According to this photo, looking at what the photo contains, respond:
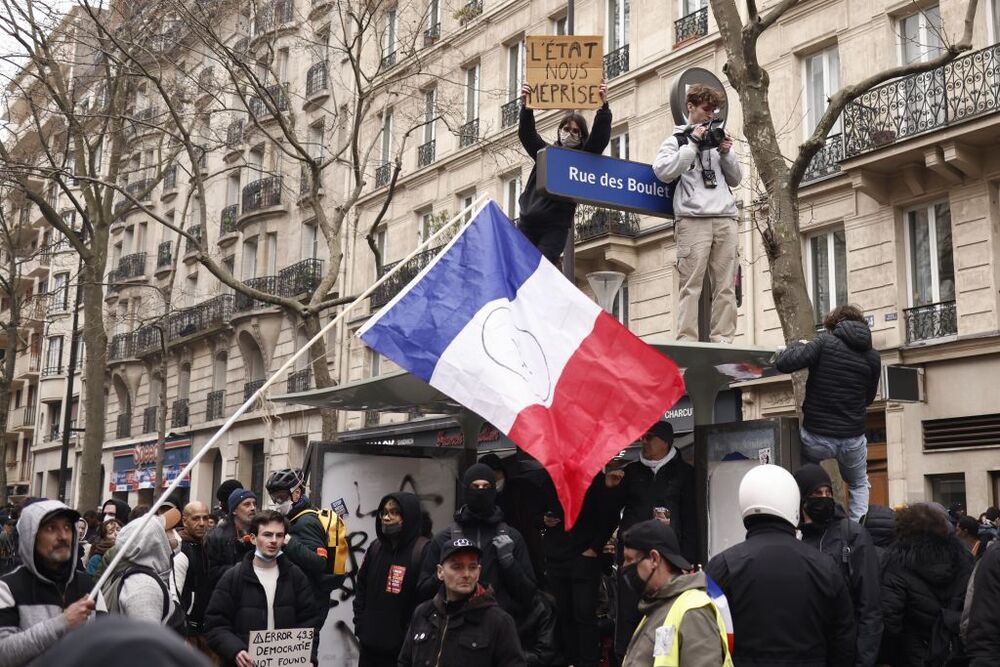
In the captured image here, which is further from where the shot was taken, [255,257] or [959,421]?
[255,257]

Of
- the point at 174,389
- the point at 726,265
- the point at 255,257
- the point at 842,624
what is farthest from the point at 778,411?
the point at 174,389

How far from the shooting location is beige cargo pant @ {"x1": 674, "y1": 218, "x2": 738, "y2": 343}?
8688 millimetres

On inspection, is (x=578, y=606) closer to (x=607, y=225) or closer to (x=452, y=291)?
(x=452, y=291)

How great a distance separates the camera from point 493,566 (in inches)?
273

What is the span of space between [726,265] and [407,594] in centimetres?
346

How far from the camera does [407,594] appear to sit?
7633 mm

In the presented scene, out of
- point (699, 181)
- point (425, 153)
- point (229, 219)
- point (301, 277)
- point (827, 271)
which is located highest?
point (229, 219)

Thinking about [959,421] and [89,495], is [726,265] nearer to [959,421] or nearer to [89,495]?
[959,421]

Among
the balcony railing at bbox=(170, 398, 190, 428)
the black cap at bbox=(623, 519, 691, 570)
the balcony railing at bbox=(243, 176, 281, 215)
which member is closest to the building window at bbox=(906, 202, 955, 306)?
the black cap at bbox=(623, 519, 691, 570)

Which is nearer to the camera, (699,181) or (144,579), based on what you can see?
(144,579)

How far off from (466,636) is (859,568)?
2.08m

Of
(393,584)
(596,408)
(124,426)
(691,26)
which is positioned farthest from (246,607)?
(124,426)

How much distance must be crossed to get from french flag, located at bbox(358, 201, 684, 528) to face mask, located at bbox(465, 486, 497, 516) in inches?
22.3

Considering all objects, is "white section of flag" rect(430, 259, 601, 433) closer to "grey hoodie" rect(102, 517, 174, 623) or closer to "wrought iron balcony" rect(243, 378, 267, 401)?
"grey hoodie" rect(102, 517, 174, 623)
